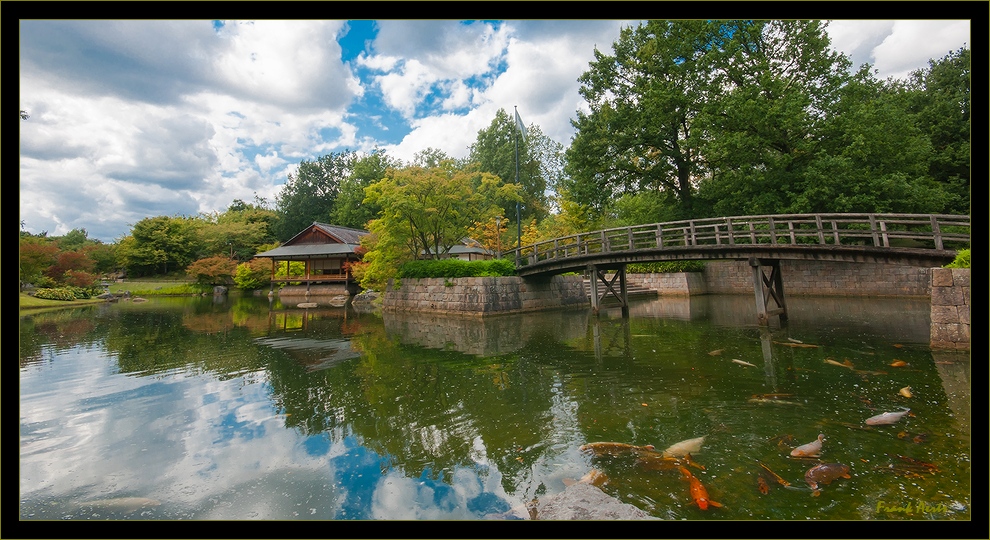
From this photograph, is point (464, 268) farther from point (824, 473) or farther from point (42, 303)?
point (42, 303)

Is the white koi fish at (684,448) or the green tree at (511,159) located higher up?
the green tree at (511,159)

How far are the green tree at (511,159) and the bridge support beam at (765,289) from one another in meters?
32.3

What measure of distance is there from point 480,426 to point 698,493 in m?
2.71

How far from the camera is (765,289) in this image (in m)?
14.2

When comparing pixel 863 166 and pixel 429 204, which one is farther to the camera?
pixel 429 204

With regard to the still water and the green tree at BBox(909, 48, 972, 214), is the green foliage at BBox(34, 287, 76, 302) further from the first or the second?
the green tree at BBox(909, 48, 972, 214)

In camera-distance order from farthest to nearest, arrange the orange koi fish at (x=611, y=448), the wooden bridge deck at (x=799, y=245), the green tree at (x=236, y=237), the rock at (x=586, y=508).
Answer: the green tree at (x=236, y=237) < the wooden bridge deck at (x=799, y=245) < the orange koi fish at (x=611, y=448) < the rock at (x=586, y=508)

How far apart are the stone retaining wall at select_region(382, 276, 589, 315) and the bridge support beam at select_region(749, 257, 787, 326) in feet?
32.1

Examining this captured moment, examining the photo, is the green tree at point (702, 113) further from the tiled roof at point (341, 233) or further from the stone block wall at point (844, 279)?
the tiled roof at point (341, 233)

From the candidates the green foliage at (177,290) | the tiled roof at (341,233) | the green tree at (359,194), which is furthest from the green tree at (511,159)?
the green foliage at (177,290)

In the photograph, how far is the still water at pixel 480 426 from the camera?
360 cm

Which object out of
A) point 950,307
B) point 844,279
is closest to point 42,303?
point 950,307

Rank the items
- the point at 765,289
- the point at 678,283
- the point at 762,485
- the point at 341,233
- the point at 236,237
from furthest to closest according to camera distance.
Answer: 1. the point at 236,237
2. the point at 341,233
3. the point at 678,283
4. the point at 765,289
5. the point at 762,485

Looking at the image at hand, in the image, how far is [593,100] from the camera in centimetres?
2417
